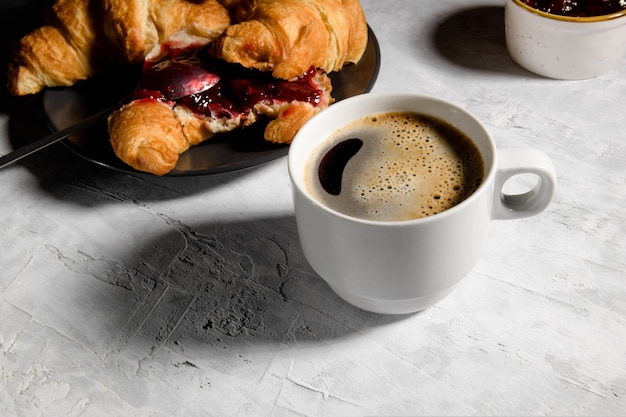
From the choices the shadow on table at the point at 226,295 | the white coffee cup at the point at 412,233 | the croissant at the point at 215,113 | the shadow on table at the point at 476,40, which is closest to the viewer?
the white coffee cup at the point at 412,233

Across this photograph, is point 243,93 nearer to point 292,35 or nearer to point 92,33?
point 292,35

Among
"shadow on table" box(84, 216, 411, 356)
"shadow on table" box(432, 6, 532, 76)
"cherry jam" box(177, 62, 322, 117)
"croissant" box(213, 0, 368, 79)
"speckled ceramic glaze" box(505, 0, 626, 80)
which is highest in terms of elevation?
"croissant" box(213, 0, 368, 79)

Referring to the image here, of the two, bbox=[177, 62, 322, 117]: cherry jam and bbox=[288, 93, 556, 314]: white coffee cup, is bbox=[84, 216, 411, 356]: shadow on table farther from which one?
bbox=[177, 62, 322, 117]: cherry jam

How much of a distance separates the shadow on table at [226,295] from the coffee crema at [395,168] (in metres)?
0.18

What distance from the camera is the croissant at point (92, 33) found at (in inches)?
48.1

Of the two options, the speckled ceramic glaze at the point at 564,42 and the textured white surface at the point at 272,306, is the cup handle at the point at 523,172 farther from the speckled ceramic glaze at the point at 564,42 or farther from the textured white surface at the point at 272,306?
the speckled ceramic glaze at the point at 564,42

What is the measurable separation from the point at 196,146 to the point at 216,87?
0.10m

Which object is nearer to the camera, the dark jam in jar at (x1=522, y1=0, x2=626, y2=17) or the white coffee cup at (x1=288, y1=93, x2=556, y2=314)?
the white coffee cup at (x1=288, y1=93, x2=556, y2=314)

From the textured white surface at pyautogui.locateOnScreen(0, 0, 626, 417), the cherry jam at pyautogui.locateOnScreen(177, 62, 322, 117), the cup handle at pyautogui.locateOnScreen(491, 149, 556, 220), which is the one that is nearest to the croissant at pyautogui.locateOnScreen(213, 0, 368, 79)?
the cherry jam at pyautogui.locateOnScreen(177, 62, 322, 117)

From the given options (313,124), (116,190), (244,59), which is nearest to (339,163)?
(313,124)

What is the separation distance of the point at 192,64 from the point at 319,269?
48cm

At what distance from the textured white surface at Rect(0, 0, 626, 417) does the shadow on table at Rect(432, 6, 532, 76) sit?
0.41 feet

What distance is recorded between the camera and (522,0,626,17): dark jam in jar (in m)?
1.19

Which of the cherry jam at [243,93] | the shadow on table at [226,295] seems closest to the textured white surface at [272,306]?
the shadow on table at [226,295]
